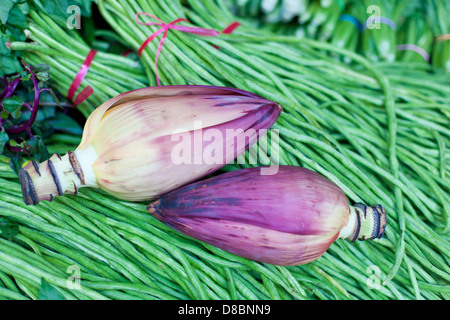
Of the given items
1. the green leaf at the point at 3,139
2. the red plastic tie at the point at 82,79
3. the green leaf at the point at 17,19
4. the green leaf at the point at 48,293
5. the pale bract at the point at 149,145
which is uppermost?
the green leaf at the point at 17,19

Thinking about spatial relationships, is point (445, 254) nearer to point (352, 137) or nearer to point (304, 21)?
point (352, 137)

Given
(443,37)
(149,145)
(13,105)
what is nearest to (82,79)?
(13,105)

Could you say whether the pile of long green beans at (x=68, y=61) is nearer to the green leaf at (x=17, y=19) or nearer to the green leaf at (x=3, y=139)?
the green leaf at (x=17, y=19)

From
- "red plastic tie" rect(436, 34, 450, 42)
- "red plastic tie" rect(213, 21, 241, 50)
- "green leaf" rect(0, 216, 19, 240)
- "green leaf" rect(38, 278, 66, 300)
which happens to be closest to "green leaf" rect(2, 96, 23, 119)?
"green leaf" rect(0, 216, 19, 240)

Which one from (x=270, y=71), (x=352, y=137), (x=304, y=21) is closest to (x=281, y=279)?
(x=352, y=137)

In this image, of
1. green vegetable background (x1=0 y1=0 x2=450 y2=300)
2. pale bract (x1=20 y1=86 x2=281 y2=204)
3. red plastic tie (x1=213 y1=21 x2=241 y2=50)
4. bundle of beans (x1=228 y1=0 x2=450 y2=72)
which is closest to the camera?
pale bract (x1=20 y1=86 x2=281 y2=204)

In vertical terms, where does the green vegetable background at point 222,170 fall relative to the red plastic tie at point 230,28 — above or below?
below

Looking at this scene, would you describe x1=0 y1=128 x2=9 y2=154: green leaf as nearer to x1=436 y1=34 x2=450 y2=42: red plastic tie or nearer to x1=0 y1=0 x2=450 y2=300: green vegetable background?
x1=0 y1=0 x2=450 y2=300: green vegetable background

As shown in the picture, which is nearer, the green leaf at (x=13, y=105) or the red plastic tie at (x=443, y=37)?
the green leaf at (x=13, y=105)

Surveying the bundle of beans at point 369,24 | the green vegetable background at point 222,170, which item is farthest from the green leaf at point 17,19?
the bundle of beans at point 369,24
